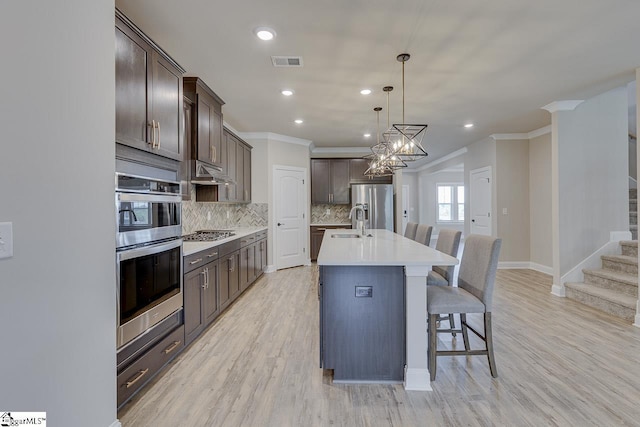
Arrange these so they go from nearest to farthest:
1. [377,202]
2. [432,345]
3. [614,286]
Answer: [432,345] < [614,286] < [377,202]

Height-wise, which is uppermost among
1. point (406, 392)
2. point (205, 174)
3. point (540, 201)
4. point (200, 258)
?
point (205, 174)

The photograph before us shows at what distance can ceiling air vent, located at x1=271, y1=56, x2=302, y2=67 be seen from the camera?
2.87 m

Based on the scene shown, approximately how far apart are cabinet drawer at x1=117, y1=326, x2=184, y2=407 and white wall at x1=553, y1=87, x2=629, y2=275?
4782mm

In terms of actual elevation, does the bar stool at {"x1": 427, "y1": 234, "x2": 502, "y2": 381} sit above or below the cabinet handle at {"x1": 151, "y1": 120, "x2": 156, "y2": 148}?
below

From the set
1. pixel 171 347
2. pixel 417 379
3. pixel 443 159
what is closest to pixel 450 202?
pixel 443 159

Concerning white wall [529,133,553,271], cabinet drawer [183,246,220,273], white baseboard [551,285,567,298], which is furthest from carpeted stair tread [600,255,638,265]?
cabinet drawer [183,246,220,273]

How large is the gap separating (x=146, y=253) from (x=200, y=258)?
88 cm

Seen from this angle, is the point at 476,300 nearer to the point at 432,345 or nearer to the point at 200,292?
the point at 432,345

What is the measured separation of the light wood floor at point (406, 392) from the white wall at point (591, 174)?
1.34m

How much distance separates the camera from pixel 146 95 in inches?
79.7

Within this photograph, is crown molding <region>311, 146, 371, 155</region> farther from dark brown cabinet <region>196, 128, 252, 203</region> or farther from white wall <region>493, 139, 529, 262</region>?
white wall <region>493, 139, 529, 262</region>

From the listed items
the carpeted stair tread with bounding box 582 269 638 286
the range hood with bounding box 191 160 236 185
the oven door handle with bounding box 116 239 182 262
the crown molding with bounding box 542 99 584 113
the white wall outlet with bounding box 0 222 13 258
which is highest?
the crown molding with bounding box 542 99 584 113

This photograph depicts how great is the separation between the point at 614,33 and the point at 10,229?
13.4 feet

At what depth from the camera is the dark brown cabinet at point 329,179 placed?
7020 millimetres
